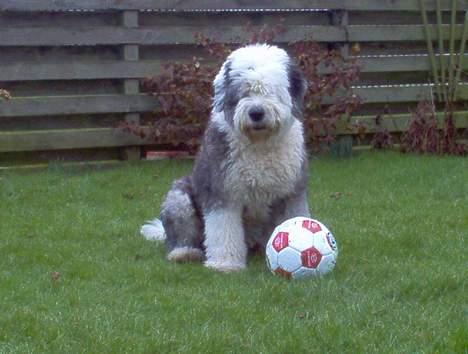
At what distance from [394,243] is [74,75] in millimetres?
4950

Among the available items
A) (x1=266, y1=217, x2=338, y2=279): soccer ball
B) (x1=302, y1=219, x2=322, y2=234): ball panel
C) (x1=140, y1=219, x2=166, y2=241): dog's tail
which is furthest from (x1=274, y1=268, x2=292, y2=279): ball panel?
(x1=140, y1=219, x2=166, y2=241): dog's tail

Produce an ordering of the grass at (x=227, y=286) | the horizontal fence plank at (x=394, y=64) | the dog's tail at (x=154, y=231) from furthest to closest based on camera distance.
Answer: the horizontal fence plank at (x=394, y=64), the dog's tail at (x=154, y=231), the grass at (x=227, y=286)

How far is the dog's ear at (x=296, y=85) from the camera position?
6.14m

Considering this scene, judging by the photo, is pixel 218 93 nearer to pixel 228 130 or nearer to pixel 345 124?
pixel 228 130

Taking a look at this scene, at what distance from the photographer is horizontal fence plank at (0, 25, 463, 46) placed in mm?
10289

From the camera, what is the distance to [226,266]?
6113 mm

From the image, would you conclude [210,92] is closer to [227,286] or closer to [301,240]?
[301,240]

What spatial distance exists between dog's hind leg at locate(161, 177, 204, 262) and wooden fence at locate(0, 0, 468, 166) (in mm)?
4178

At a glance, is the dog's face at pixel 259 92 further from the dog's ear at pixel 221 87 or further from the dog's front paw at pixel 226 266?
the dog's front paw at pixel 226 266

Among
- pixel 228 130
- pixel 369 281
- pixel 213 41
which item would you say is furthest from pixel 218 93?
pixel 213 41

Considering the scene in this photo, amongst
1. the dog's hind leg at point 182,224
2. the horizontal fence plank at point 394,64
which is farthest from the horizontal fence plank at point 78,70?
the dog's hind leg at point 182,224

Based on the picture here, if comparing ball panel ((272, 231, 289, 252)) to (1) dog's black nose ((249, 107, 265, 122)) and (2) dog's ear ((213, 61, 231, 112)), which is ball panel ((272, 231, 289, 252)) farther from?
(2) dog's ear ((213, 61, 231, 112))

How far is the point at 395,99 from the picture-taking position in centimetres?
1159

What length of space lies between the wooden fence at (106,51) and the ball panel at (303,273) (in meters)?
5.33
